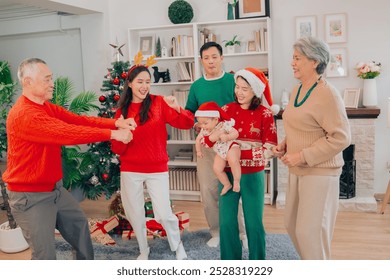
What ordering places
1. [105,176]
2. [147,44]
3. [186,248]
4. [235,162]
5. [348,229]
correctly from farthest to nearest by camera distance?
1. [147,44]
2. [105,176]
3. [348,229]
4. [186,248]
5. [235,162]

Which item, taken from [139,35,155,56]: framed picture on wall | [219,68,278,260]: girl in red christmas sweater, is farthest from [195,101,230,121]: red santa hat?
[139,35,155,56]: framed picture on wall

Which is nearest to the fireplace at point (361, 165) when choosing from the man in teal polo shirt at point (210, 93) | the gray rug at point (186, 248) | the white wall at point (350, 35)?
the white wall at point (350, 35)

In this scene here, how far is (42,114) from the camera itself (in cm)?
223

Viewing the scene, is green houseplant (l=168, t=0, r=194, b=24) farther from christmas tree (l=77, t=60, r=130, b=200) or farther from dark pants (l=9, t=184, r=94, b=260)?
dark pants (l=9, t=184, r=94, b=260)

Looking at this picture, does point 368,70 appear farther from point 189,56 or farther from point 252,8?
point 189,56

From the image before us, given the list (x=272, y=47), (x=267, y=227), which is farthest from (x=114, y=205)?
(x=272, y=47)

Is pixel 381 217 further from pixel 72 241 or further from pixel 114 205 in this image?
pixel 72 241

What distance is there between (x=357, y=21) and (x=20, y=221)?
3.60 m

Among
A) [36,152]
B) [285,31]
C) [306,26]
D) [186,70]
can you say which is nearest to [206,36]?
[186,70]

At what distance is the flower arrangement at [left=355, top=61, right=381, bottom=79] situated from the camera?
4133 mm

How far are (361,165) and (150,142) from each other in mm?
2443

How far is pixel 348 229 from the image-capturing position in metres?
3.69

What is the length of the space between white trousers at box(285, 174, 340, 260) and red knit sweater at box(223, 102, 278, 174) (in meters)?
0.26
